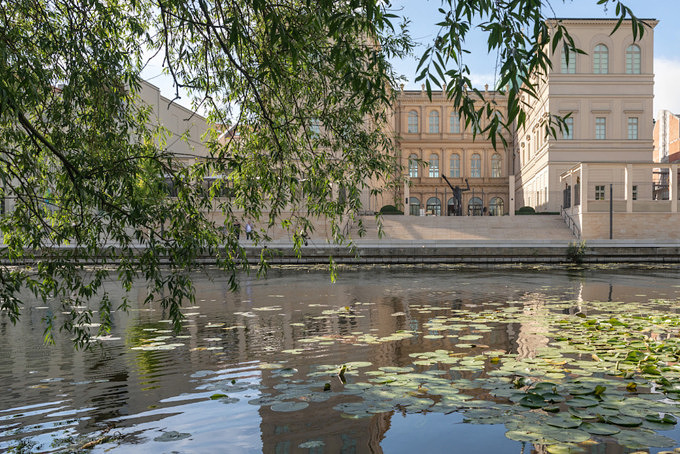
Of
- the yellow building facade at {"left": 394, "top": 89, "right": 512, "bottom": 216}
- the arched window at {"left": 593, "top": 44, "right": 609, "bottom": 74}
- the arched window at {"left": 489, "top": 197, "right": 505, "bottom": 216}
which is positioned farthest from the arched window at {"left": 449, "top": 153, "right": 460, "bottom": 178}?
the arched window at {"left": 593, "top": 44, "right": 609, "bottom": 74}

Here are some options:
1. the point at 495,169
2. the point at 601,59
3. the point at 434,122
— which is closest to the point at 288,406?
the point at 601,59

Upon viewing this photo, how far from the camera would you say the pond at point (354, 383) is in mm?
3852

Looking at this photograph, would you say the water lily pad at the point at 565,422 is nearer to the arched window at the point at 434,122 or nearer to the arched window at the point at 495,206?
the arched window at the point at 495,206

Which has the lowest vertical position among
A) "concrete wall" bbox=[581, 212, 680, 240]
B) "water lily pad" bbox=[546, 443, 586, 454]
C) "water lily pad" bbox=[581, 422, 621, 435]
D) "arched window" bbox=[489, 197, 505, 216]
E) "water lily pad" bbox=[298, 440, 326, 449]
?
"water lily pad" bbox=[298, 440, 326, 449]

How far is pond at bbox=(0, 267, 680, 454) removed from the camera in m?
3.85

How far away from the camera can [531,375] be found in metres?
5.24

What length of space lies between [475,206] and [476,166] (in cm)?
464

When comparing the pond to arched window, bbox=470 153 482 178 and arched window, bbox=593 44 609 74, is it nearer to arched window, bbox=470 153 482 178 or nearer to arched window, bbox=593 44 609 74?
arched window, bbox=593 44 609 74

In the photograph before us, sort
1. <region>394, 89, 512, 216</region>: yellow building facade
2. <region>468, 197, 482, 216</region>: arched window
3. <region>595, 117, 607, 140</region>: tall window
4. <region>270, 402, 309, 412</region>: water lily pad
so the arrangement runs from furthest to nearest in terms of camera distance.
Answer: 1. <region>468, 197, 482, 216</region>: arched window
2. <region>394, 89, 512, 216</region>: yellow building facade
3. <region>595, 117, 607, 140</region>: tall window
4. <region>270, 402, 309, 412</region>: water lily pad

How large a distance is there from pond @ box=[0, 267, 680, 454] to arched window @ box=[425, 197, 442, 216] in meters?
57.6

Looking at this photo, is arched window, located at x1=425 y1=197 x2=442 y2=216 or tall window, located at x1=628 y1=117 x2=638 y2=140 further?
arched window, located at x1=425 y1=197 x2=442 y2=216

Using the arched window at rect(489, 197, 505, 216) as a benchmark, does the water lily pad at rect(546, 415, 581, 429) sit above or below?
below

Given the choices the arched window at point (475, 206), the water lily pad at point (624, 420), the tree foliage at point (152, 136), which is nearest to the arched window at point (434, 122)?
the arched window at point (475, 206)

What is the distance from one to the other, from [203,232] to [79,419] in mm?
1653
